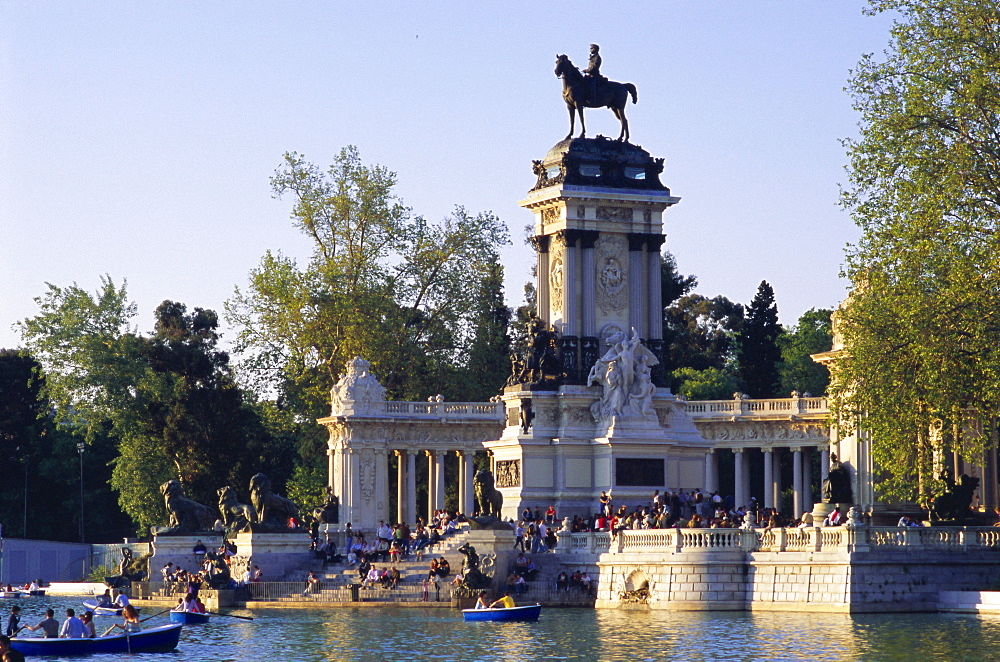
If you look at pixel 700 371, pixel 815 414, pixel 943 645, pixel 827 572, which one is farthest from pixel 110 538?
pixel 943 645

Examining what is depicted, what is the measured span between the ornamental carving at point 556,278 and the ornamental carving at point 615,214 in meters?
1.76

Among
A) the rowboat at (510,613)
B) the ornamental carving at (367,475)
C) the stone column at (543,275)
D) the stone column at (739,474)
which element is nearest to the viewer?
the rowboat at (510,613)

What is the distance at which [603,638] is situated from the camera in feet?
151

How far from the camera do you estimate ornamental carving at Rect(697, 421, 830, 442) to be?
78250 millimetres

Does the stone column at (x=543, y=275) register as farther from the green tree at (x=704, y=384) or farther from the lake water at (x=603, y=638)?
the green tree at (x=704, y=384)

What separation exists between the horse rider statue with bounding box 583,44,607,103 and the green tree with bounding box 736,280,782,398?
102 feet

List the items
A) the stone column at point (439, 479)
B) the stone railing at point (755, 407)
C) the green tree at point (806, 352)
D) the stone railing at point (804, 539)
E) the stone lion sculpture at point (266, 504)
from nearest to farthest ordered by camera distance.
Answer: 1. the stone railing at point (804, 539)
2. the stone lion sculpture at point (266, 504)
3. the stone railing at point (755, 407)
4. the stone column at point (439, 479)
5. the green tree at point (806, 352)

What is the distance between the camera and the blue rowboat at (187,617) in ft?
176

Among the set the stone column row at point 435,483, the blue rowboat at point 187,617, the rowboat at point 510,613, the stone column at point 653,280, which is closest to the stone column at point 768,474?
the stone column row at point 435,483

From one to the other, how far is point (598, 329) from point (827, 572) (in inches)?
771

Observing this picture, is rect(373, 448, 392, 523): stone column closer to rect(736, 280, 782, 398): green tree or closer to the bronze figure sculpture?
the bronze figure sculpture

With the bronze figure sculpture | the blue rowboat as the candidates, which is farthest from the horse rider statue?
the blue rowboat

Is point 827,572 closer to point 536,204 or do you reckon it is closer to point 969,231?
point 969,231

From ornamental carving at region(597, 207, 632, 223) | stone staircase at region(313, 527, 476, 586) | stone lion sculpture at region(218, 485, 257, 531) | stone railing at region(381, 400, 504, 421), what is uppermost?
ornamental carving at region(597, 207, 632, 223)
